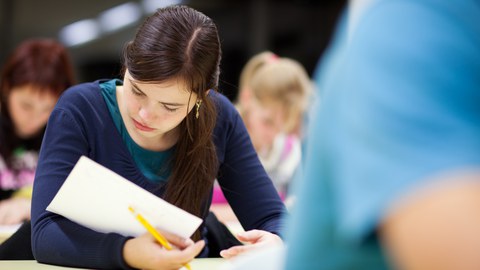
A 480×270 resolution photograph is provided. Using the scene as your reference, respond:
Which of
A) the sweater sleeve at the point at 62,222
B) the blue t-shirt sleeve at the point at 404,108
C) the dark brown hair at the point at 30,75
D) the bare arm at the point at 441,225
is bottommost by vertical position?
the dark brown hair at the point at 30,75

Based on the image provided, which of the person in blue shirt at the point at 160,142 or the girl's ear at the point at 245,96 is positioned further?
the girl's ear at the point at 245,96

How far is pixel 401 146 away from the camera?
0.42 m

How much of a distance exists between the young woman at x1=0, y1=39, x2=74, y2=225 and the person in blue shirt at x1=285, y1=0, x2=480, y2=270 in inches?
88.5

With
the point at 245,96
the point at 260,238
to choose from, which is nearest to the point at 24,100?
the point at 245,96

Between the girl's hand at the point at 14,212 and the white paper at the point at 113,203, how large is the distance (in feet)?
3.28

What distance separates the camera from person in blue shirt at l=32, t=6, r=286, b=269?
4.17 ft

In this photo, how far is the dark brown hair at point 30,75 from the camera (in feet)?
8.50

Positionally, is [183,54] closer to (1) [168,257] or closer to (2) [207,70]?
(2) [207,70]

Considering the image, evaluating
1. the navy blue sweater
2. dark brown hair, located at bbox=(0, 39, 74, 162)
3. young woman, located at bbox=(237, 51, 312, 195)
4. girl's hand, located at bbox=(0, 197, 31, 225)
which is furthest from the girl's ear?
the navy blue sweater

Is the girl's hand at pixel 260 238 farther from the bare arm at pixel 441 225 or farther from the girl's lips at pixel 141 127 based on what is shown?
the bare arm at pixel 441 225

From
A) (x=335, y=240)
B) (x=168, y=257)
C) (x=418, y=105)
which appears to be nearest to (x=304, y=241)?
(x=335, y=240)

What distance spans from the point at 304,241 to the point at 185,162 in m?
1.01

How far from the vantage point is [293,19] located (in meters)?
5.93

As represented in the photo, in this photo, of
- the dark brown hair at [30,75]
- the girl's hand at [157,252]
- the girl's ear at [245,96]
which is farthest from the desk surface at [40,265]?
the girl's ear at [245,96]
